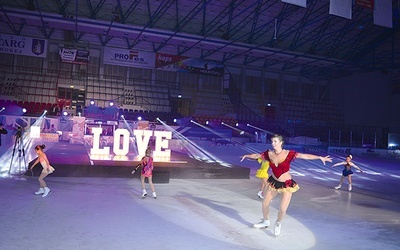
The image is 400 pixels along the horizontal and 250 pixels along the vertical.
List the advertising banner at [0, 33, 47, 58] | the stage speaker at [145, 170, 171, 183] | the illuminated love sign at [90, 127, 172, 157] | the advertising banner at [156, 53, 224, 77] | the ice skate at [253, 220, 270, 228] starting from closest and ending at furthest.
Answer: the ice skate at [253, 220, 270, 228] < the stage speaker at [145, 170, 171, 183] < the illuminated love sign at [90, 127, 172, 157] < the advertising banner at [0, 33, 47, 58] < the advertising banner at [156, 53, 224, 77]

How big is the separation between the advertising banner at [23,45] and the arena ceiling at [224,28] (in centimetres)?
72

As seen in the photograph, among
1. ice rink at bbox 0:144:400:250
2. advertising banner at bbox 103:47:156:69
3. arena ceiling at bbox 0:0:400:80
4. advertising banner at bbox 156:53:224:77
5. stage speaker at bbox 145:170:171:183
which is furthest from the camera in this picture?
advertising banner at bbox 156:53:224:77

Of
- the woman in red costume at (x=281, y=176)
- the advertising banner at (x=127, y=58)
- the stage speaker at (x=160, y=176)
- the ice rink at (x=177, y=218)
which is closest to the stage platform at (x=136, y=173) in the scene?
the stage speaker at (x=160, y=176)

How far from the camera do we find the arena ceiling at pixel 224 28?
22.3 meters

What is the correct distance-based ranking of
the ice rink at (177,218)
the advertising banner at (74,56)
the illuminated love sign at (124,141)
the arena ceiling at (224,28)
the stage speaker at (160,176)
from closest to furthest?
the ice rink at (177,218), the stage speaker at (160,176), the illuminated love sign at (124,141), the arena ceiling at (224,28), the advertising banner at (74,56)

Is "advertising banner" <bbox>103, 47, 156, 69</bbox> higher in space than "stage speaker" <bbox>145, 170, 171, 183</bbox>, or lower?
higher

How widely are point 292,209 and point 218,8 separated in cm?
2071

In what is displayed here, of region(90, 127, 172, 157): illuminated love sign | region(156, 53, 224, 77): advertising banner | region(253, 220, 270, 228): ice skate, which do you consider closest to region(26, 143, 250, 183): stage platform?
region(90, 127, 172, 157): illuminated love sign

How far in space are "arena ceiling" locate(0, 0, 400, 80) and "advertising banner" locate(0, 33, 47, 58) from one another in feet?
2.36

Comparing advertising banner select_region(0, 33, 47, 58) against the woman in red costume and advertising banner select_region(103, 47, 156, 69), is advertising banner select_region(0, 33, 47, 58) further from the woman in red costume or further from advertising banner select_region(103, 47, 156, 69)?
the woman in red costume

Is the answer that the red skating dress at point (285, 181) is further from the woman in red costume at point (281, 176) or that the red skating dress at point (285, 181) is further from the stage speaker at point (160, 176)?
the stage speaker at point (160, 176)

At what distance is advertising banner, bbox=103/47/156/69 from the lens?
27766 millimetres

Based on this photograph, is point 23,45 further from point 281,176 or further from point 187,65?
point 281,176

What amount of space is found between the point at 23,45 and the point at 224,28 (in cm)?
1655
